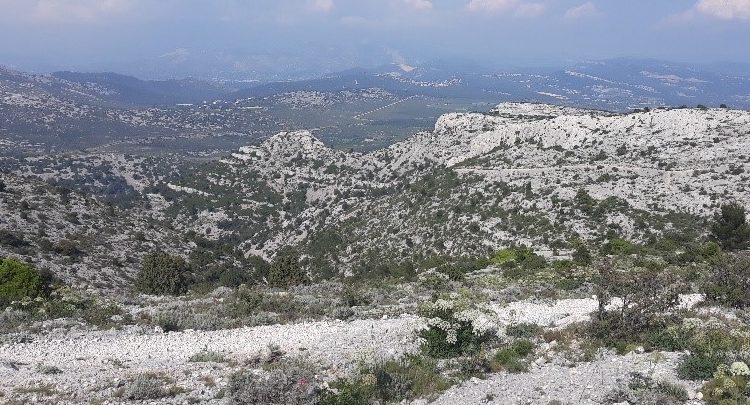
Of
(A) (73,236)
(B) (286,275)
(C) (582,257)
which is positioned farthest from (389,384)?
(A) (73,236)

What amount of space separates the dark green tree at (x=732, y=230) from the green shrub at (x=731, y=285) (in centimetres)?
1827

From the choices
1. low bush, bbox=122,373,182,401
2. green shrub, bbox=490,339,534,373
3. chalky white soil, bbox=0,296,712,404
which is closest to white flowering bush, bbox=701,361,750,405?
chalky white soil, bbox=0,296,712,404

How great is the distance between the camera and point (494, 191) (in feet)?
187

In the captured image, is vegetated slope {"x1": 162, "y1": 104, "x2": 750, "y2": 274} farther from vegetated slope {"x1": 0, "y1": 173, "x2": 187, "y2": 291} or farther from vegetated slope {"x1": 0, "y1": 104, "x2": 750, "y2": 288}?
vegetated slope {"x1": 0, "y1": 173, "x2": 187, "y2": 291}

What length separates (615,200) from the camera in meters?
46.9

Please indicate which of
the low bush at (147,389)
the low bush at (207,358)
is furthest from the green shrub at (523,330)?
the low bush at (147,389)

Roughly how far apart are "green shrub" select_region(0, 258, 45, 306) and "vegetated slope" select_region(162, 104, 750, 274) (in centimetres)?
3209

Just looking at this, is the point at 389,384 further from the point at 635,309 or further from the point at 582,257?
A: the point at 582,257

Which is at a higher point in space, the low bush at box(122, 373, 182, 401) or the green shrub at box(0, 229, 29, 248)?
the low bush at box(122, 373, 182, 401)

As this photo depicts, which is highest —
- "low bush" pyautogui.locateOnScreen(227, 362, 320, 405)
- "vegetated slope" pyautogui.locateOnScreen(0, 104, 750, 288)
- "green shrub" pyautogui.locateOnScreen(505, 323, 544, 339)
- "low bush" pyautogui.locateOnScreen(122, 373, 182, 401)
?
"low bush" pyautogui.locateOnScreen(227, 362, 320, 405)

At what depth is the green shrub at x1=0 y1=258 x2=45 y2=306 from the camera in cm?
1972

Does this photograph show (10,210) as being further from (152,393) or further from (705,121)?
(705,121)

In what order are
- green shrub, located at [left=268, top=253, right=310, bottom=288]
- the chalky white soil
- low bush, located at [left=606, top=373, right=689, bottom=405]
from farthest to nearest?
green shrub, located at [left=268, top=253, right=310, bottom=288], the chalky white soil, low bush, located at [left=606, top=373, right=689, bottom=405]

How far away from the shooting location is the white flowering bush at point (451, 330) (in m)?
13.3
